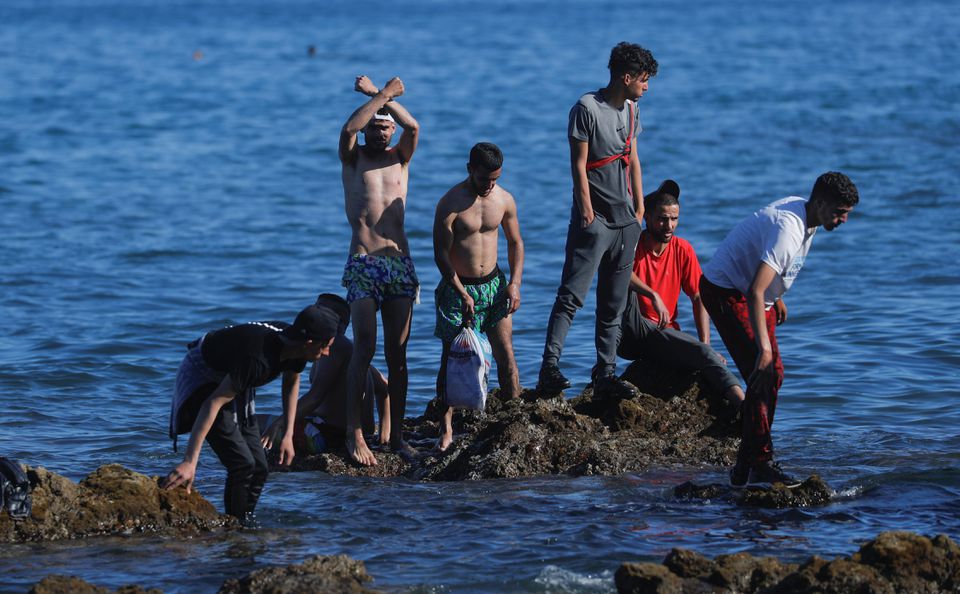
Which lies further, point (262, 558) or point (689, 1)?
point (689, 1)

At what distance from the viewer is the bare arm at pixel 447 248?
354 inches

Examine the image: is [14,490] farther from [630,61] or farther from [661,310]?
[630,61]

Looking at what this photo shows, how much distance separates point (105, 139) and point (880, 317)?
69.8ft

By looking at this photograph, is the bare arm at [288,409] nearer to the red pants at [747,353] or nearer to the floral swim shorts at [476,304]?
the floral swim shorts at [476,304]

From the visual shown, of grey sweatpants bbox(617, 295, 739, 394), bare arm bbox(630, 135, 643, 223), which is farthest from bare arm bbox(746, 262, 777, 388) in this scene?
bare arm bbox(630, 135, 643, 223)

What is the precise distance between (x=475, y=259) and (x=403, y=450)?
1424mm

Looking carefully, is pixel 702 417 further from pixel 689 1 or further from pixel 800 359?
pixel 689 1

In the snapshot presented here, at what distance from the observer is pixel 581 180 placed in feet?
29.3

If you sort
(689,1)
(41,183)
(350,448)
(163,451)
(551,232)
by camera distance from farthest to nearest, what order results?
(689,1)
(41,183)
(551,232)
(163,451)
(350,448)

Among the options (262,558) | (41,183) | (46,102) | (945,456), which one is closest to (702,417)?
(945,456)

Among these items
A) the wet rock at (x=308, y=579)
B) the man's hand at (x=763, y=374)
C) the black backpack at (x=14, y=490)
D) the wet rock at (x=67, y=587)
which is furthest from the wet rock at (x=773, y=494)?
the black backpack at (x=14, y=490)

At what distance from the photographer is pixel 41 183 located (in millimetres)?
25359

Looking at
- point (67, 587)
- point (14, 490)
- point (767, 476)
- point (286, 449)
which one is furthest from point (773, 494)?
point (14, 490)

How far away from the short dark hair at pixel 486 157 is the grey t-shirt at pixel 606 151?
0.56 meters
